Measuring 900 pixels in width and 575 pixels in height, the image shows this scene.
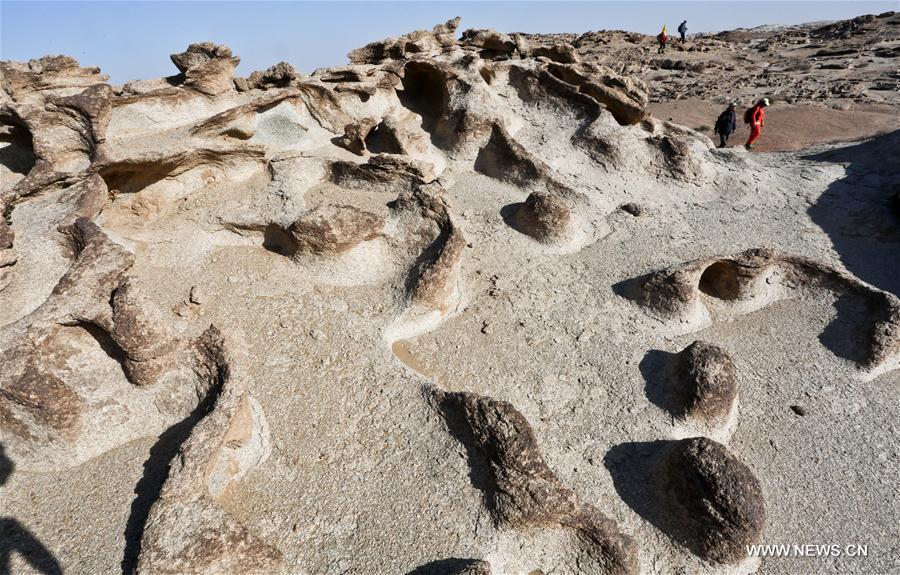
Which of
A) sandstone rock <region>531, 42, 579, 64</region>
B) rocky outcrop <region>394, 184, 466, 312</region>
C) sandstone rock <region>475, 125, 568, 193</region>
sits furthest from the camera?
sandstone rock <region>531, 42, 579, 64</region>

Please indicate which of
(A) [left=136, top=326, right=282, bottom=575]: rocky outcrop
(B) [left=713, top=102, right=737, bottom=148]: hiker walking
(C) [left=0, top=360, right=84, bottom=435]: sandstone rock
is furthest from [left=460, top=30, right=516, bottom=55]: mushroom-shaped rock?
(C) [left=0, top=360, right=84, bottom=435]: sandstone rock

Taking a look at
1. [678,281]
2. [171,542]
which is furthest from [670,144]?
[171,542]

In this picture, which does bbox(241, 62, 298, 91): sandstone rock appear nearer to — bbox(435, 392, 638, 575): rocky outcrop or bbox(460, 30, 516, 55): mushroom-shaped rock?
bbox(460, 30, 516, 55): mushroom-shaped rock

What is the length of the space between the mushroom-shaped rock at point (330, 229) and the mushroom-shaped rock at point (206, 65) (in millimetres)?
3145

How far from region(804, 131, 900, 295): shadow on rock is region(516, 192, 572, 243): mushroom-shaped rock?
403 cm

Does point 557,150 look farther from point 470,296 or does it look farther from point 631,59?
point 631,59

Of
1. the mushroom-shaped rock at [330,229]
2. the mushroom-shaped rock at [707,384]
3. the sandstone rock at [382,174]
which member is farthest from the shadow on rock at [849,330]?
the mushroom-shaped rock at [330,229]

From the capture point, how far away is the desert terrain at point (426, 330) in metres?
4.00

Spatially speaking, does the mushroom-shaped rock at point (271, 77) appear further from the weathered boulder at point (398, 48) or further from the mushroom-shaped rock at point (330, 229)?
the mushroom-shaped rock at point (330, 229)

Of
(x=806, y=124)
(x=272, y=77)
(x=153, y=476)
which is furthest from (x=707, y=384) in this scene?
(x=806, y=124)

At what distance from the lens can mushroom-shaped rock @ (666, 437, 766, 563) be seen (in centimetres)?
404

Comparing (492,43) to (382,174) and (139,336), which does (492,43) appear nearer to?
(382,174)

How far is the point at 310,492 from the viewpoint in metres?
4.14

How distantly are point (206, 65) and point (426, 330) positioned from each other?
5167 mm
